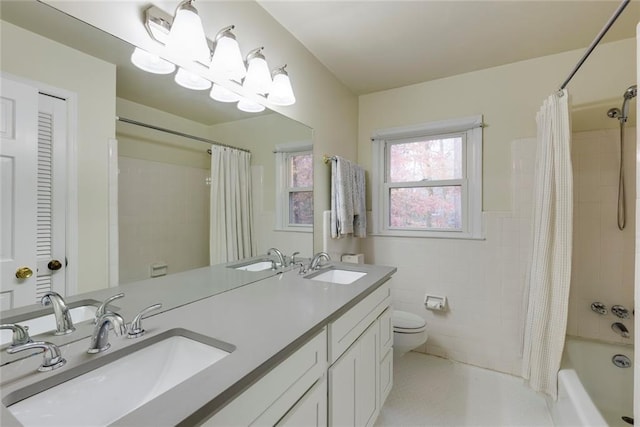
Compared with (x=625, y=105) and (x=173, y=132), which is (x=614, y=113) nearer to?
(x=625, y=105)

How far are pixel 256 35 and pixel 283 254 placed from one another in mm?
1287

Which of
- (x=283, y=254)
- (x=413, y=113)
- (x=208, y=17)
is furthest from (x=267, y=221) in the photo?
(x=413, y=113)

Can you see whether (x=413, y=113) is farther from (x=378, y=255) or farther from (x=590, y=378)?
(x=590, y=378)

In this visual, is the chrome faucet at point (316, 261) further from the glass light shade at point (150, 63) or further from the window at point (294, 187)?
the glass light shade at point (150, 63)

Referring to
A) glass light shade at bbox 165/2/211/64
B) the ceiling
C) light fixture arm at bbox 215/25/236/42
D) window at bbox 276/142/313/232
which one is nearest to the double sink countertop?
window at bbox 276/142/313/232

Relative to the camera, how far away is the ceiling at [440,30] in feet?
5.39

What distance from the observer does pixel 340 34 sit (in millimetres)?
1906

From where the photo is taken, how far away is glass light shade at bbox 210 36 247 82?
1.34 meters

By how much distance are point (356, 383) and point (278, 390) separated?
64cm

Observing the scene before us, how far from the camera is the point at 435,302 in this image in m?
2.41

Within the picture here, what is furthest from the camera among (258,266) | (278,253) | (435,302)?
(435,302)

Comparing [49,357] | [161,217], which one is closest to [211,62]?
[161,217]

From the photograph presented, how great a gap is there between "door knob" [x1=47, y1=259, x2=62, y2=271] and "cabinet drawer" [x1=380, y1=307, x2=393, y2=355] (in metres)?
1.45

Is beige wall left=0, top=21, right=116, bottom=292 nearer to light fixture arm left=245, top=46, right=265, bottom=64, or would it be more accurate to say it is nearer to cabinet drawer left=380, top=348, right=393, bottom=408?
light fixture arm left=245, top=46, right=265, bottom=64
